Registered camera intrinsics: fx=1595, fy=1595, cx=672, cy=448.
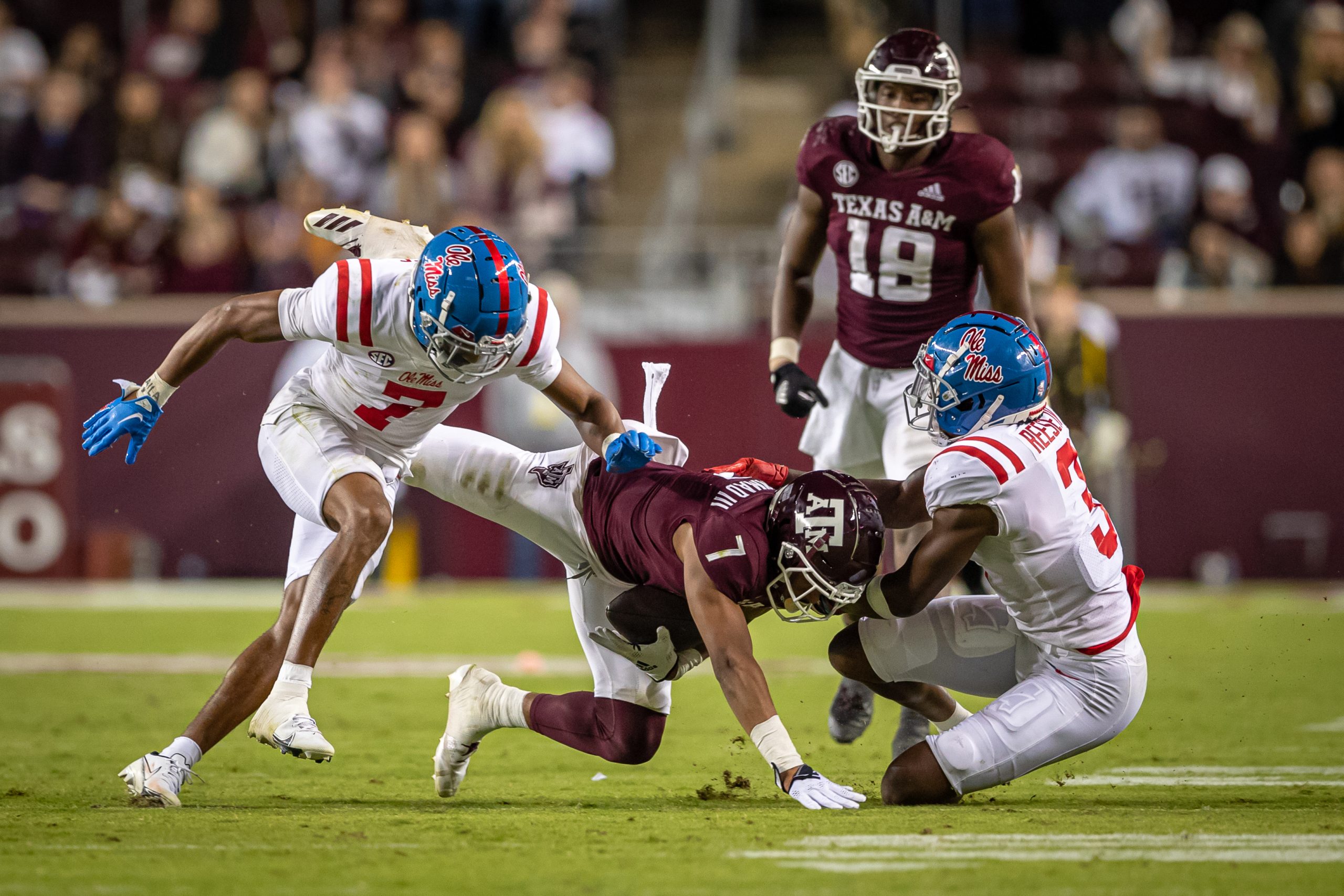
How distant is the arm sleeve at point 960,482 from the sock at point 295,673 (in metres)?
1.85

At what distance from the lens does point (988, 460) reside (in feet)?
14.6

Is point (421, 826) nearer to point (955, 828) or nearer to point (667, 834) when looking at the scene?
point (667, 834)

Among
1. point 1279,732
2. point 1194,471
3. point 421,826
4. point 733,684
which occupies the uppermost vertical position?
point 733,684

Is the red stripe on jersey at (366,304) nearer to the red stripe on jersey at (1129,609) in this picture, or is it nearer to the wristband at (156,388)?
the wristband at (156,388)

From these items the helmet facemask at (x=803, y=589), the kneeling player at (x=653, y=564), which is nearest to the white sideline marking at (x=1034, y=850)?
the kneeling player at (x=653, y=564)

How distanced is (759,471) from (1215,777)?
5.84 ft

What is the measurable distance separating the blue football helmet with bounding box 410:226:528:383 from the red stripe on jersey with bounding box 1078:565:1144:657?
1931mm

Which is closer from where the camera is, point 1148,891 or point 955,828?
point 1148,891

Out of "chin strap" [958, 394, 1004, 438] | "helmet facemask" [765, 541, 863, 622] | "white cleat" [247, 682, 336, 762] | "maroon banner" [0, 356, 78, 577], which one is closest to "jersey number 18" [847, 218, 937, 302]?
"chin strap" [958, 394, 1004, 438]

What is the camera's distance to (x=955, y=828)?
4.18 metres

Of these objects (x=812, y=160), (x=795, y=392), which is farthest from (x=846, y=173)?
(x=795, y=392)

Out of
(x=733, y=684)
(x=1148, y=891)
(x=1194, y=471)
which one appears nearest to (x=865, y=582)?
(x=733, y=684)

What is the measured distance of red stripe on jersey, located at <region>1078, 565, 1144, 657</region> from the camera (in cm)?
467

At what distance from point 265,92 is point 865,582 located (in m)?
9.99
